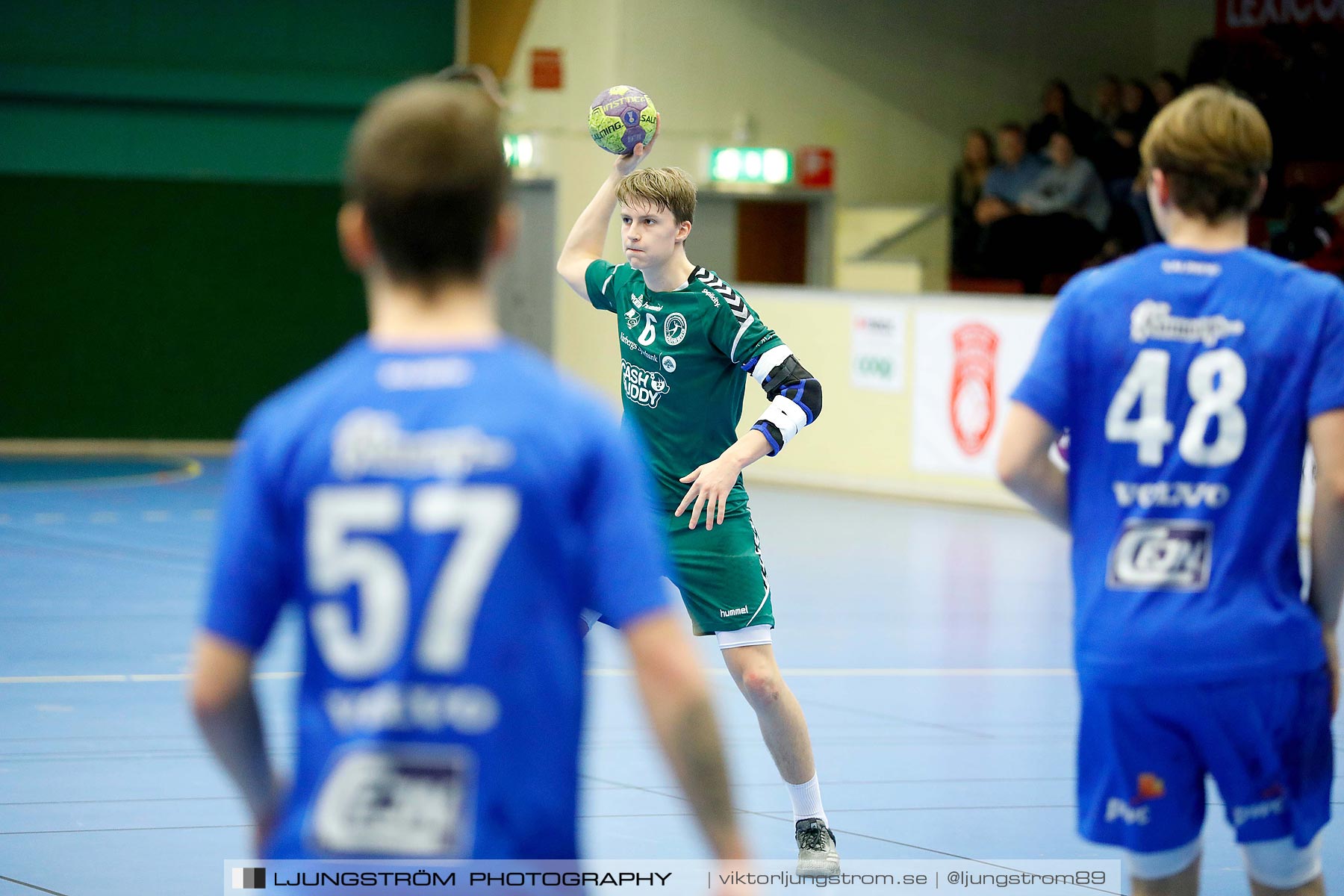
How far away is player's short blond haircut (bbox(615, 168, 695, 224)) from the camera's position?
558 cm

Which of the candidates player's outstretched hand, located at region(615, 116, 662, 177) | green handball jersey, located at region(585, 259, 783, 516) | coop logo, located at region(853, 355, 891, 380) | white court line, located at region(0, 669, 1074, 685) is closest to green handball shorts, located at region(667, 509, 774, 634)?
green handball jersey, located at region(585, 259, 783, 516)

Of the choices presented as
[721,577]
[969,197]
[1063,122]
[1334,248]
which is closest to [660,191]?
[721,577]

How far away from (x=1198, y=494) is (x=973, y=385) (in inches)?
494

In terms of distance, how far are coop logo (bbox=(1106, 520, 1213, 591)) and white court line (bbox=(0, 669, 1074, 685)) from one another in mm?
5421

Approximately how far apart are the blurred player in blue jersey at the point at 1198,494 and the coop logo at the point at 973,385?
482 inches

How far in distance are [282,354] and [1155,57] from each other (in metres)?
11.6

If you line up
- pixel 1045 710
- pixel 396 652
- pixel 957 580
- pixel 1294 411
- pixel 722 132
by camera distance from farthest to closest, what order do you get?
pixel 722 132 → pixel 957 580 → pixel 1045 710 → pixel 1294 411 → pixel 396 652

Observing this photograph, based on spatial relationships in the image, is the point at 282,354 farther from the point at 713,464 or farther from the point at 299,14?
the point at 713,464

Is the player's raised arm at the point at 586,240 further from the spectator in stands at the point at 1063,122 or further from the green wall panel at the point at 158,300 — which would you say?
the green wall panel at the point at 158,300

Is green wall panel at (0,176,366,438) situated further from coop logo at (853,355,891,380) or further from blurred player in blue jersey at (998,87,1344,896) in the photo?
blurred player in blue jersey at (998,87,1344,896)

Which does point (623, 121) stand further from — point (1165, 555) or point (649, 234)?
point (1165, 555)

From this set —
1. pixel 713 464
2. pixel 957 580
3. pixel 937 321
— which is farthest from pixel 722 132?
pixel 713 464

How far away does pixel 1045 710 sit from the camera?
799 centimetres

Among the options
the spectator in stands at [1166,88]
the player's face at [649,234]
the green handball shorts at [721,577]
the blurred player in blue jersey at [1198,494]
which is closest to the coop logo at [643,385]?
the player's face at [649,234]
